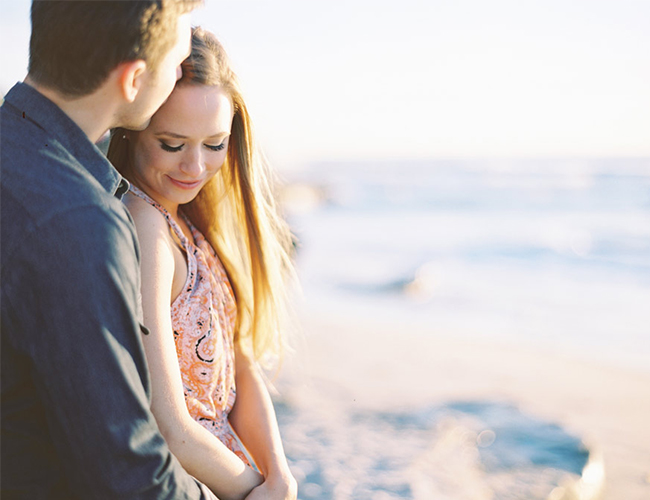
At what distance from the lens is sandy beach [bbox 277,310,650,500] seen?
4840mm

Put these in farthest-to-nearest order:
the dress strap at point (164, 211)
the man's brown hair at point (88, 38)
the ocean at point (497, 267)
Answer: the ocean at point (497, 267) → the dress strap at point (164, 211) → the man's brown hair at point (88, 38)

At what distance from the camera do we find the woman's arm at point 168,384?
1809 mm

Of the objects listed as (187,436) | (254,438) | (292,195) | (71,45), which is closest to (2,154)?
(71,45)

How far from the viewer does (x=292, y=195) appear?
2772 centimetres

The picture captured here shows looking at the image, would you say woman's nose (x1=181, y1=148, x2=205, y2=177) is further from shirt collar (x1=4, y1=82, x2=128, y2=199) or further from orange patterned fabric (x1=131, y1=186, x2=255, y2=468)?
shirt collar (x1=4, y1=82, x2=128, y2=199)

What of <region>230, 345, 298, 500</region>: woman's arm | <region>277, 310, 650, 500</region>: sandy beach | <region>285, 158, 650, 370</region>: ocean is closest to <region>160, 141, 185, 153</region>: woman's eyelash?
<region>230, 345, 298, 500</region>: woman's arm

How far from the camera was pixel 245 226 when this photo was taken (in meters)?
2.58

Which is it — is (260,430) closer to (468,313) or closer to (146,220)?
(146,220)

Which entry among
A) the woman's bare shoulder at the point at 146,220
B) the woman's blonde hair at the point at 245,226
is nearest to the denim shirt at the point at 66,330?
the woman's bare shoulder at the point at 146,220

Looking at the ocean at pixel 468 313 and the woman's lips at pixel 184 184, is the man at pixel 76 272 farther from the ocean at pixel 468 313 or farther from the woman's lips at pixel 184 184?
the ocean at pixel 468 313

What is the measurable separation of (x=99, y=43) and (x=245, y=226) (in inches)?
46.5

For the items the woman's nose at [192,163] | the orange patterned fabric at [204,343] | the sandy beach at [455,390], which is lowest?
the sandy beach at [455,390]

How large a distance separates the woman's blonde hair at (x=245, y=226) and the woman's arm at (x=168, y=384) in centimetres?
40

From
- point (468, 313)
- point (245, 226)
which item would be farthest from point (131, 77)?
point (468, 313)
